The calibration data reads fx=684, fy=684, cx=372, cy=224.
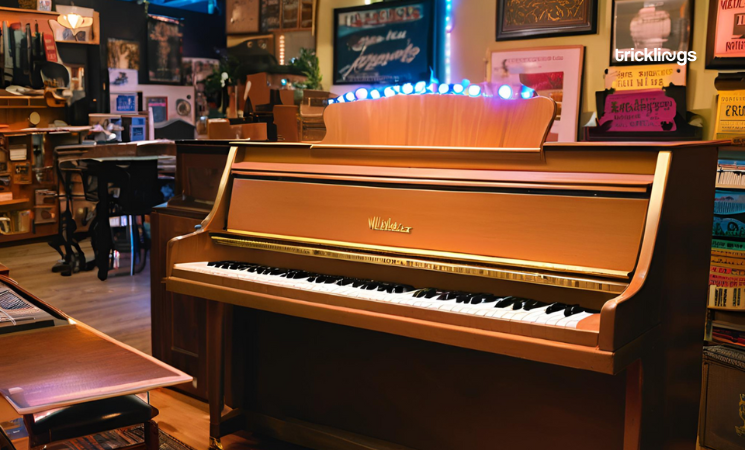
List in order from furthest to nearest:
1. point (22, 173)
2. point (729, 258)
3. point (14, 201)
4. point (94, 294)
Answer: point (22, 173) < point (14, 201) < point (94, 294) < point (729, 258)

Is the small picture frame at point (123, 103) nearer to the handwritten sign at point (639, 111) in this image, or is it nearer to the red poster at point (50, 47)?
the red poster at point (50, 47)

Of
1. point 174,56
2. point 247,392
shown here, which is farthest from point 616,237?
point 174,56

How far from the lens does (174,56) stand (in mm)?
10055

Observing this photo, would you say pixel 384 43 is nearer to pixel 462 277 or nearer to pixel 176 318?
pixel 176 318

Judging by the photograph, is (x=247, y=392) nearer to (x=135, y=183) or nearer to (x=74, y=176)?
(x=135, y=183)

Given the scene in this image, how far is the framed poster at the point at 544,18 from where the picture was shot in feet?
12.7

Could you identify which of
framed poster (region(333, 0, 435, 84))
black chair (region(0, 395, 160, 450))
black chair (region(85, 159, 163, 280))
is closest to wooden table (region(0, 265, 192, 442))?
black chair (region(0, 395, 160, 450))

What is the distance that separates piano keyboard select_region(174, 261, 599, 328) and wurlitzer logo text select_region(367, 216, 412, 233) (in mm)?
185

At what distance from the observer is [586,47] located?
12.7 feet

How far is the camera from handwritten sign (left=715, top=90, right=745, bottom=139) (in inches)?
120

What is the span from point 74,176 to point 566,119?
240 inches

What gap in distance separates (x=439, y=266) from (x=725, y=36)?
2.12 metres

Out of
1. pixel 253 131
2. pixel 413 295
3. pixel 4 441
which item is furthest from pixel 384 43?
pixel 4 441

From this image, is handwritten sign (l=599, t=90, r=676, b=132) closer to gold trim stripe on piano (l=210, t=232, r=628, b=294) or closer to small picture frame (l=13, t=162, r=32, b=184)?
gold trim stripe on piano (l=210, t=232, r=628, b=294)
